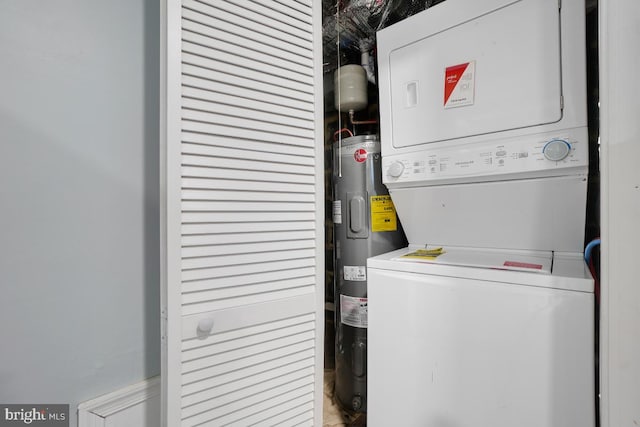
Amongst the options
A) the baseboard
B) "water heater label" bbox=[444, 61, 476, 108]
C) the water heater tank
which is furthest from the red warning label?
the baseboard

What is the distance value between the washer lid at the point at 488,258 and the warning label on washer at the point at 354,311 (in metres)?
0.44

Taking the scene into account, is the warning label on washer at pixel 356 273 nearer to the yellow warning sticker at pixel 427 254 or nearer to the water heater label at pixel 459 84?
the yellow warning sticker at pixel 427 254

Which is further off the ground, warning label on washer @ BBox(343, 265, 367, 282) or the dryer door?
the dryer door

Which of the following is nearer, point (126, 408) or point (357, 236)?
point (126, 408)

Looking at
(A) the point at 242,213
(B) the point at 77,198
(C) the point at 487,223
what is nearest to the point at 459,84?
(C) the point at 487,223

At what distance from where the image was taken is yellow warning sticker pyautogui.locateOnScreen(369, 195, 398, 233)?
4.69 feet

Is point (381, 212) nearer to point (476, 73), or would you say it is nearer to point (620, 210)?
point (476, 73)

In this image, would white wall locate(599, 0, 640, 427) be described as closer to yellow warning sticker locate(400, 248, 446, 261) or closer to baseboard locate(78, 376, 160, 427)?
yellow warning sticker locate(400, 248, 446, 261)

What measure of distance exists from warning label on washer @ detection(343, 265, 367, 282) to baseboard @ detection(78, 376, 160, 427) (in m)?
0.92

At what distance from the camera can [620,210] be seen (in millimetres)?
614

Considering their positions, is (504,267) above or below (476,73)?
below

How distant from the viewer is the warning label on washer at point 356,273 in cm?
146

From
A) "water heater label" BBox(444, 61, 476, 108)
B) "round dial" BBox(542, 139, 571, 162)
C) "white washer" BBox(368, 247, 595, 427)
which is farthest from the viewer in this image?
"water heater label" BBox(444, 61, 476, 108)

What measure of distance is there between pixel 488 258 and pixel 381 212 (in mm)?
523
